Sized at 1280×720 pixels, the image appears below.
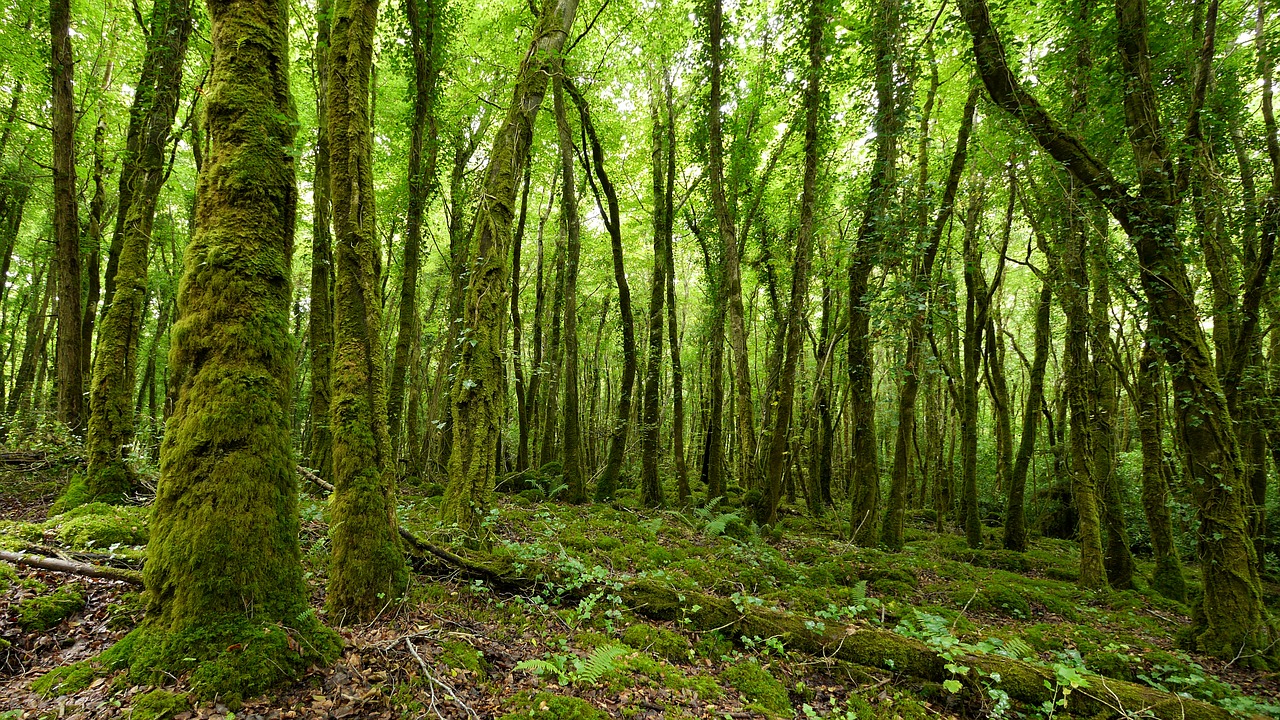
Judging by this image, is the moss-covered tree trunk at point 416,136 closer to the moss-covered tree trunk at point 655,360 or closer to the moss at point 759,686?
the moss-covered tree trunk at point 655,360

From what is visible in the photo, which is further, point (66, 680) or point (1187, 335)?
point (1187, 335)

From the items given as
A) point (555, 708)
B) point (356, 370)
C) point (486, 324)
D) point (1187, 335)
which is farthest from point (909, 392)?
point (356, 370)

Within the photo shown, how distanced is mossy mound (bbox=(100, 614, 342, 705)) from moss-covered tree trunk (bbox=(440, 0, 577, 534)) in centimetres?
251

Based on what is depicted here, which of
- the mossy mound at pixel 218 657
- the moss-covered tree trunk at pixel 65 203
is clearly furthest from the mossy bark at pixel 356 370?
the moss-covered tree trunk at pixel 65 203

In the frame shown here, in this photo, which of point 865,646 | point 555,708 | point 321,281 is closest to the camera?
point 555,708

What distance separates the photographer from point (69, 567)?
3301 millimetres

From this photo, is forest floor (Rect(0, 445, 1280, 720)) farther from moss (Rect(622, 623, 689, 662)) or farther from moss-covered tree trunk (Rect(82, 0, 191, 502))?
moss-covered tree trunk (Rect(82, 0, 191, 502))

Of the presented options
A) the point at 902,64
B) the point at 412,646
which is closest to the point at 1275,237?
the point at 902,64

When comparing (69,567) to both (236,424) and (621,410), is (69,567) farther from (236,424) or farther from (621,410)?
(621,410)

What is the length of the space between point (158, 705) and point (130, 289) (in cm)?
618

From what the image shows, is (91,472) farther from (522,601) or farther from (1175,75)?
(1175,75)

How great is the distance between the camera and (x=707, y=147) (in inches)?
423

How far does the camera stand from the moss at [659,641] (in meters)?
4.08

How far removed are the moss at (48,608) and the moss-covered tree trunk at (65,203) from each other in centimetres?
649
